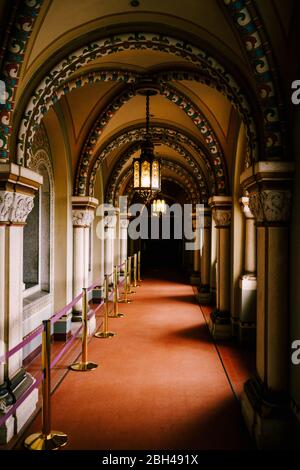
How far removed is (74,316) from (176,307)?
369 cm

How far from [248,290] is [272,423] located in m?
3.71

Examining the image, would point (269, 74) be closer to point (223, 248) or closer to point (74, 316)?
point (223, 248)

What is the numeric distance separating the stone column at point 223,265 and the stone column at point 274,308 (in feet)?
11.9

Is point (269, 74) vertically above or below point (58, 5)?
below

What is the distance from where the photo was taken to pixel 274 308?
13.6 feet

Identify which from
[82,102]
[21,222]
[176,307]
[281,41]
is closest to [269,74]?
[281,41]

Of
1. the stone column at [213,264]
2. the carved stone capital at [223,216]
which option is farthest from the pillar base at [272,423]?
the stone column at [213,264]

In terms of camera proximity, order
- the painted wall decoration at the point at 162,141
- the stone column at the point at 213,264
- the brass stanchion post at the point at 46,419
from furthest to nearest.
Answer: the stone column at the point at 213,264 < the painted wall decoration at the point at 162,141 < the brass stanchion post at the point at 46,419

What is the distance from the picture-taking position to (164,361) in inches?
258

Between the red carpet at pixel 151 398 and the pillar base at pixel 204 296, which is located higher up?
the pillar base at pixel 204 296

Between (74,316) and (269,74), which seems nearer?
(269,74)

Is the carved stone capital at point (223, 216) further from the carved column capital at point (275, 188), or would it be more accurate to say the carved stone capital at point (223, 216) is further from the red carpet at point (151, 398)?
the carved column capital at point (275, 188)

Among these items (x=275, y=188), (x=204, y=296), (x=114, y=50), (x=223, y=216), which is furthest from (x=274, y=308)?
(x=204, y=296)

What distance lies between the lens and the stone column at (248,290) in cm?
752
